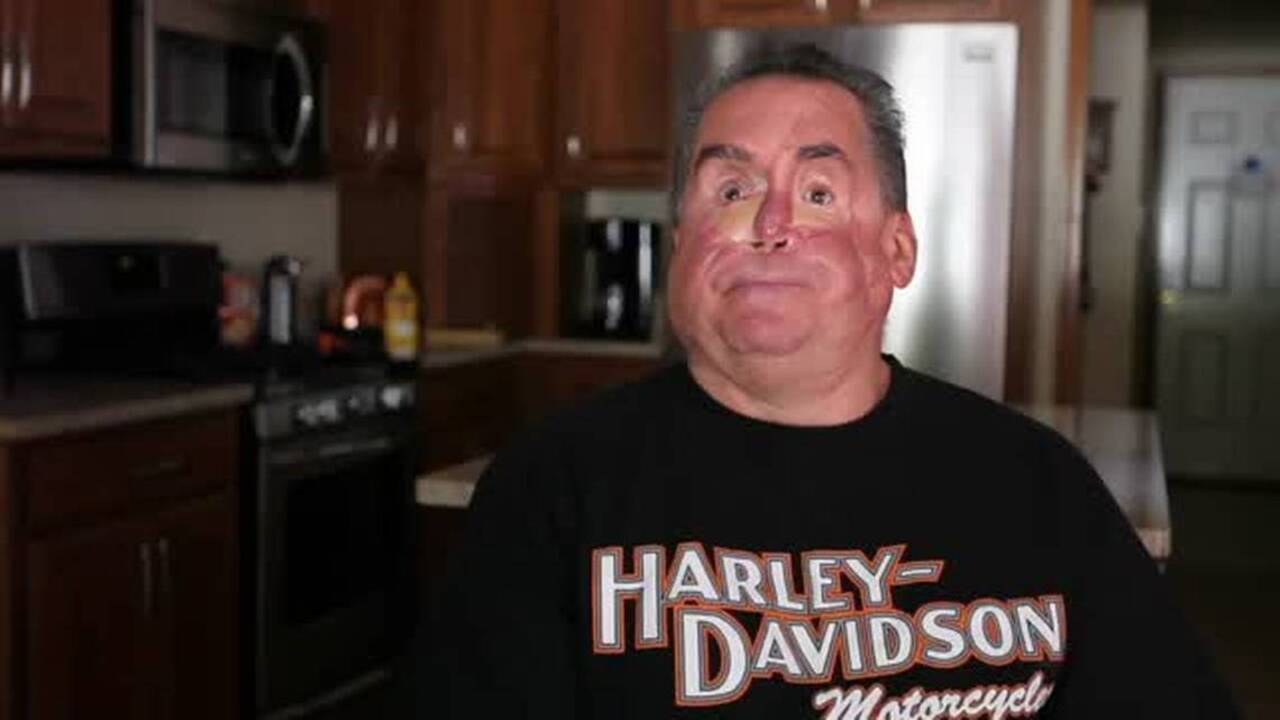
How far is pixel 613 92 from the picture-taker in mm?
4871

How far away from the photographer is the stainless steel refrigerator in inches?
157

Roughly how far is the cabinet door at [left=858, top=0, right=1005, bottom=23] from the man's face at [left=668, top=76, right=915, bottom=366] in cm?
322

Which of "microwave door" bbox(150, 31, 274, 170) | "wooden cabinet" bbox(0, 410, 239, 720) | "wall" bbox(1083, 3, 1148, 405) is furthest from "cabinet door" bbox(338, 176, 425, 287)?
"wall" bbox(1083, 3, 1148, 405)

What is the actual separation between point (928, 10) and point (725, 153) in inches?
128

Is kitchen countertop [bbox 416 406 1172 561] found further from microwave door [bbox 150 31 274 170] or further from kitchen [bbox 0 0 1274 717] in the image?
microwave door [bbox 150 31 274 170]

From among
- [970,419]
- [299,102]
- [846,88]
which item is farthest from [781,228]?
[299,102]

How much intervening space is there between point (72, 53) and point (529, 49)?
180 cm

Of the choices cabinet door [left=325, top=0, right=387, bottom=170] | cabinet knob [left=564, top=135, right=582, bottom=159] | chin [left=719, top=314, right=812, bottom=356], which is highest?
cabinet door [left=325, top=0, right=387, bottom=170]

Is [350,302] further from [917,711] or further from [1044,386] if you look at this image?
[917,711]

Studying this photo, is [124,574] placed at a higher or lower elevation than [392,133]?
lower

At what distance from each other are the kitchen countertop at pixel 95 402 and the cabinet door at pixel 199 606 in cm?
21

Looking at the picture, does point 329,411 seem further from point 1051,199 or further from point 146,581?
point 1051,199

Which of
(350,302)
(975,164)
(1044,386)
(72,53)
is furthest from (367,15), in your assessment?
(1044,386)

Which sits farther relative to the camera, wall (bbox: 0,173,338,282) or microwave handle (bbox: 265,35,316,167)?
microwave handle (bbox: 265,35,316,167)
